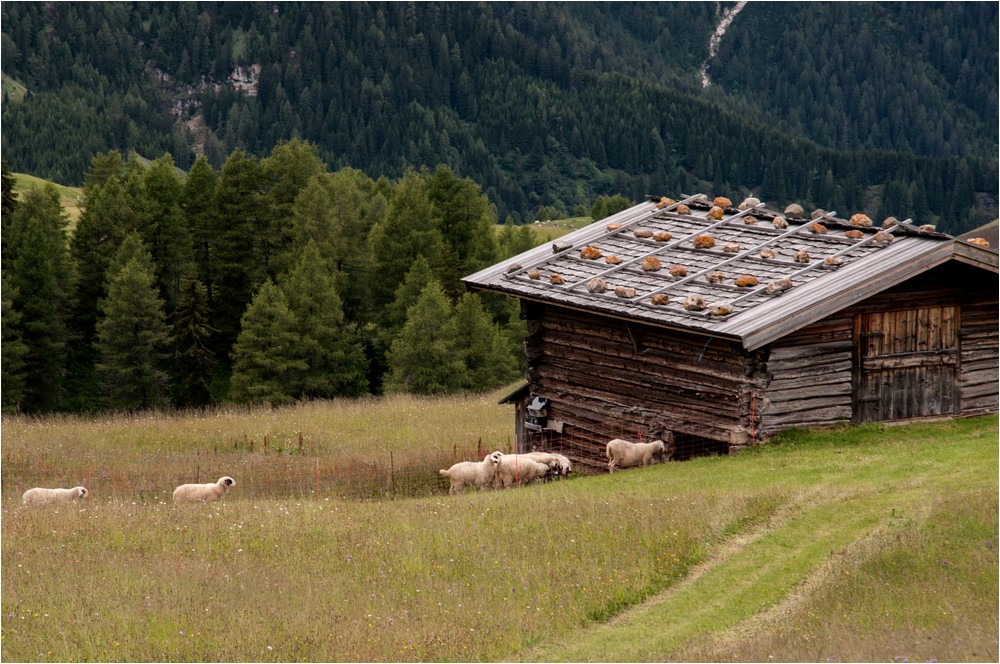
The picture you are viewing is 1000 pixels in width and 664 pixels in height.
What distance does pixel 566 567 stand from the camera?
631 inches

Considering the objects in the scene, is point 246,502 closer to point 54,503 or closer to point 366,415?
point 54,503

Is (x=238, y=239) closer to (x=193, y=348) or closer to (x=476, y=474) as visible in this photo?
(x=193, y=348)

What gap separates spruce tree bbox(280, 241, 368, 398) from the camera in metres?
59.2

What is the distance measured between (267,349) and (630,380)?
36.6 metres

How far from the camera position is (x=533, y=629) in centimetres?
1409

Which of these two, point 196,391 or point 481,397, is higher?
point 481,397

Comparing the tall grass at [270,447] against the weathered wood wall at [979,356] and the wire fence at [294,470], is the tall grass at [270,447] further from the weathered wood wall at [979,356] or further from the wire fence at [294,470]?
the weathered wood wall at [979,356]

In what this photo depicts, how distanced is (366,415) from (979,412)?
17636 millimetres

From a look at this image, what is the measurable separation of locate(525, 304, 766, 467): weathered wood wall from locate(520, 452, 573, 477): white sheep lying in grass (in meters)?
1.55

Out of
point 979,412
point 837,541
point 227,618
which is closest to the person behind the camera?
point 227,618

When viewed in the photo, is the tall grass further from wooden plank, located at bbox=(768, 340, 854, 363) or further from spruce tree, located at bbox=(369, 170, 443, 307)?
spruce tree, located at bbox=(369, 170, 443, 307)

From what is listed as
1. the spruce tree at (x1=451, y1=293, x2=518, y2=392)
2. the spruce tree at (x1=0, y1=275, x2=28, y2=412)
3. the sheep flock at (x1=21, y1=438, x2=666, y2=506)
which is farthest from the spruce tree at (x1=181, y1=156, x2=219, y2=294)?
the sheep flock at (x1=21, y1=438, x2=666, y2=506)

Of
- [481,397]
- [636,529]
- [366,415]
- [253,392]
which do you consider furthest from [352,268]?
[636,529]

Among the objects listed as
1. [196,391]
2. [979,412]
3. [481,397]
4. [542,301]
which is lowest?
[196,391]
